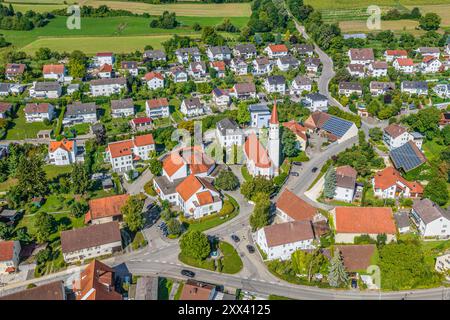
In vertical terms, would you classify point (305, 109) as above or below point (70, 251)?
above

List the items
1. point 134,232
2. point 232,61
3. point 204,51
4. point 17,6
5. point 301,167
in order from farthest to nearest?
point 17,6 → point 204,51 → point 232,61 → point 301,167 → point 134,232

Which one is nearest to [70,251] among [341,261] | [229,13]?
[341,261]

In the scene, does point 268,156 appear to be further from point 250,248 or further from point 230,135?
point 250,248

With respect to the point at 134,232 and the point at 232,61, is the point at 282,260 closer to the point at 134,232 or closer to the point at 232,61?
the point at 134,232

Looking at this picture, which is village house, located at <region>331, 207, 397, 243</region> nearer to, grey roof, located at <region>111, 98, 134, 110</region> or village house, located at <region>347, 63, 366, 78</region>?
grey roof, located at <region>111, 98, 134, 110</region>

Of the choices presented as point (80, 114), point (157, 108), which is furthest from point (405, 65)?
point (80, 114)

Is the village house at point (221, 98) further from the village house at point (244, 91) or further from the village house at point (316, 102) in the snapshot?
the village house at point (316, 102)
